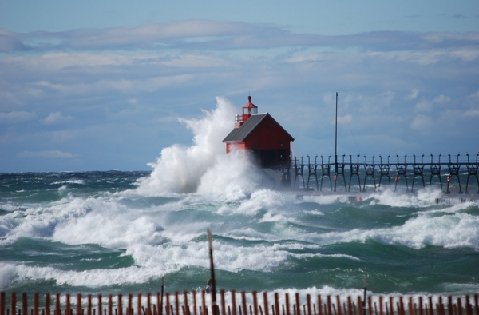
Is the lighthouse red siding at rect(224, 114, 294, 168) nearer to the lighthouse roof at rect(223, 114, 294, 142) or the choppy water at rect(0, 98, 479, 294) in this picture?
the lighthouse roof at rect(223, 114, 294, 142)

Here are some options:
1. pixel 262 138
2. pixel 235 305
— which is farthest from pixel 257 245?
pixel 262 138

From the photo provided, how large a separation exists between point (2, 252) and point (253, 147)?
29448 millimetres

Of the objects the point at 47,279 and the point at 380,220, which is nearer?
the point at 47,279

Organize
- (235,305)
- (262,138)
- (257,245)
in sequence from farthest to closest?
A: (262,138) < (257,245) < (235,305)

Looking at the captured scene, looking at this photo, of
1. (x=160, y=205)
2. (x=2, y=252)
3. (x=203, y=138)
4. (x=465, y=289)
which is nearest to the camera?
(x=465, y=289)

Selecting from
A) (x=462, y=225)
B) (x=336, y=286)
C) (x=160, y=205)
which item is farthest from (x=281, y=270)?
(x=160, y=205)

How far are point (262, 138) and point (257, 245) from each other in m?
28.1

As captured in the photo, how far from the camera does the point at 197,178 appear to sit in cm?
6969

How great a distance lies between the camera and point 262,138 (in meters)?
59.7

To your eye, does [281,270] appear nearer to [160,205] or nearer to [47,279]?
[47,279]

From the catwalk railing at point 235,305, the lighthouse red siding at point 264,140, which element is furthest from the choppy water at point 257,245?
the lighthouse red siding at point 264,140

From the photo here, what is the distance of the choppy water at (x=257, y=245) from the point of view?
24.8 meters

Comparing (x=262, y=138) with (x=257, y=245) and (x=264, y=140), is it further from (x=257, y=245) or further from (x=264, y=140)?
(x=257, y=245)

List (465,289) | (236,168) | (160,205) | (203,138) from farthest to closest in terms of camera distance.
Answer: (203,138) → (236,168) → (160,205) → (465,289)
